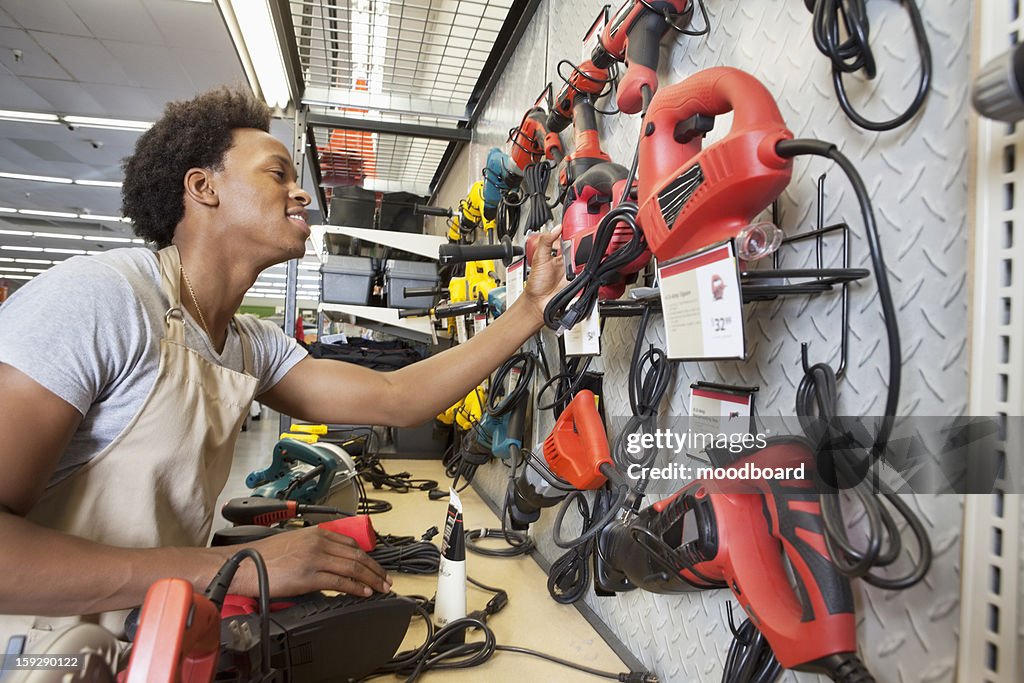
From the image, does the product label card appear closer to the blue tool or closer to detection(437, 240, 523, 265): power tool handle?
detection(437, 240, 523, 265): power tool handle

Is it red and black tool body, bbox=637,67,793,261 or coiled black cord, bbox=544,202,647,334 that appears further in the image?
coiled black cord, bbox=544,202,647,334

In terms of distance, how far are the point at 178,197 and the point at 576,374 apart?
75 centimetres

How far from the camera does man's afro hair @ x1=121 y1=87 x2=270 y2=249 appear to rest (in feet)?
2.94

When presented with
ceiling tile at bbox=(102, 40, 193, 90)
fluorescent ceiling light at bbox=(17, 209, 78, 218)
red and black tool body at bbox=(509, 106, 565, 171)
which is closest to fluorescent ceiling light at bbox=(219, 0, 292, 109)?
red and black tool body at bbox=(509, 106, 565, 171)

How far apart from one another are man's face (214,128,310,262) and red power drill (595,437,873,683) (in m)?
0.72

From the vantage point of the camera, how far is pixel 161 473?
660 mm

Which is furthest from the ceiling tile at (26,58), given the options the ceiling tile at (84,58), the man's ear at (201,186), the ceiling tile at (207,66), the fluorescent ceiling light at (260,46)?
the man's ear at (201,186)

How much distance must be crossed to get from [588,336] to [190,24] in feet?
12.0

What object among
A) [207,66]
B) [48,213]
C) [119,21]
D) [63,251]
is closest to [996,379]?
[119,21]

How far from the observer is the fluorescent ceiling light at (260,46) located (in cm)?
154

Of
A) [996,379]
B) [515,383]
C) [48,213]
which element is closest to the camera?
[996,379]

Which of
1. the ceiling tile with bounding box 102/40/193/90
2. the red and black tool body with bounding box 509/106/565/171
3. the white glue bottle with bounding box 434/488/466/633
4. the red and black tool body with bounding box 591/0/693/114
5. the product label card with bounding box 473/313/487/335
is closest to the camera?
the red and black tool body with bounding box 591/0/693/114

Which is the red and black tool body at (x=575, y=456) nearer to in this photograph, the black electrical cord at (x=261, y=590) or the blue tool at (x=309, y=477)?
the black electrical cord at (x=261, y=590)

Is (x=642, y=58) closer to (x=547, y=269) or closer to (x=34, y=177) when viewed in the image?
(x=547, y=269)
